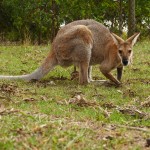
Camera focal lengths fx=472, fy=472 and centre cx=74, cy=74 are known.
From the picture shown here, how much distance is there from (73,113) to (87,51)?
3.25 meters

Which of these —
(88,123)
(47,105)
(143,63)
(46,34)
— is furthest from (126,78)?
(46,34)

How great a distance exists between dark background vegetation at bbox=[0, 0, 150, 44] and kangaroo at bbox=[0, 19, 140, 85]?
9.92m

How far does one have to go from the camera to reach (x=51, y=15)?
64.2 feet

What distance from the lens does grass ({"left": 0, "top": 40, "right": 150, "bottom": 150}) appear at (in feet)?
12.2

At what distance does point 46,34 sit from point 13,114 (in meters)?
18.9

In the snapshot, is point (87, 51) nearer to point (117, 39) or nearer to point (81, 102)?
point (117, 39)

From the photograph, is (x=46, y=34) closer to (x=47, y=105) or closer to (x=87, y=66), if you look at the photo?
(x=87, y=66)

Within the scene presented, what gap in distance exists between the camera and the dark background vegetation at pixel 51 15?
19.9m

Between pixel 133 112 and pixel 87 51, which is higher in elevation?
pixel 87 51

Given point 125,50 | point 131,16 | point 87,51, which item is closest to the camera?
point 125,50

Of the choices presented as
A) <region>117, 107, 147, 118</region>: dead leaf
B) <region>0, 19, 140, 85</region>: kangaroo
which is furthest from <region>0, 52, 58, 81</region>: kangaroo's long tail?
<region>117, 107, 147, 118</region>: dead leaf

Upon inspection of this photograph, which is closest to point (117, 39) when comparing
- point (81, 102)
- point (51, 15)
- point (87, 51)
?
point (87, 51)

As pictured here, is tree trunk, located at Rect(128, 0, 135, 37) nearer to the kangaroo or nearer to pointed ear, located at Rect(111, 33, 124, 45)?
the kangaroo

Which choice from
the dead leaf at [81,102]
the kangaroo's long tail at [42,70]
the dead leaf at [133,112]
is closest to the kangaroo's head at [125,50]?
the kangaroo's long tail at [42,70]
